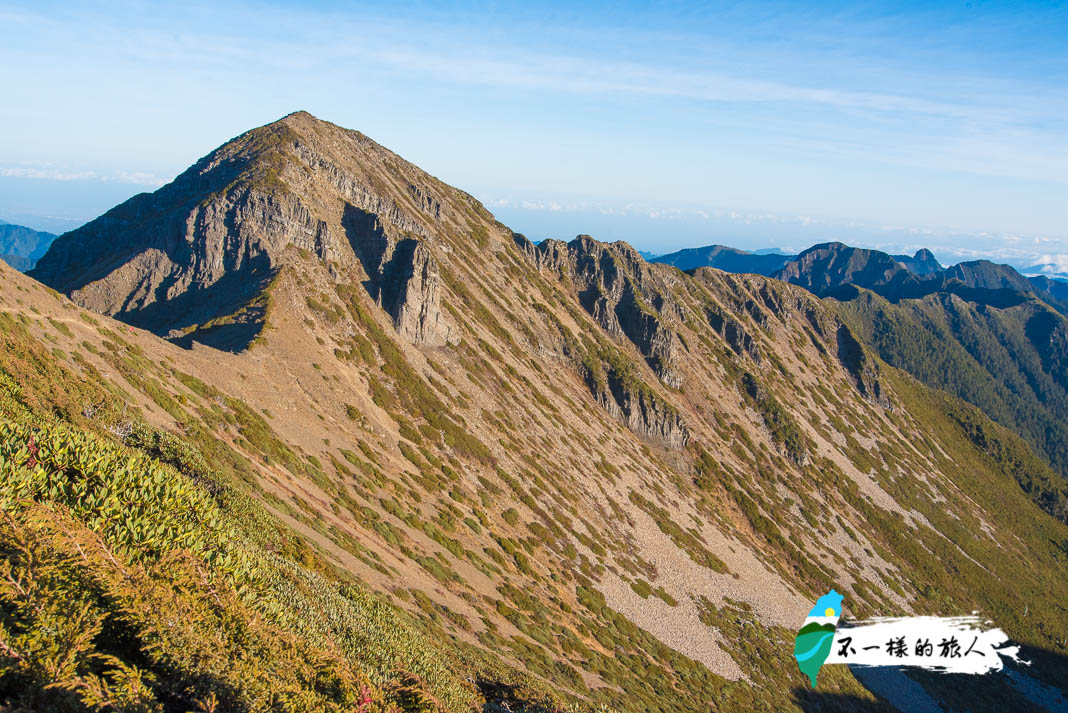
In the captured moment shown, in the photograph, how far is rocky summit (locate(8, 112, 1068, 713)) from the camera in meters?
13.8

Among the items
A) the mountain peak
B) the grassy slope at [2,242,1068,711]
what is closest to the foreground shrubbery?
the grassy slope at [2,242,1068,711]

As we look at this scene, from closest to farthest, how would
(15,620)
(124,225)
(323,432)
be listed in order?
1. (15,620)
2. (323,432)
3. (124,225)

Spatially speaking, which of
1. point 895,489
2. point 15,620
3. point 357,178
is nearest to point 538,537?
point 15,620

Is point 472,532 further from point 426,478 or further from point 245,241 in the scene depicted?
point 245,241

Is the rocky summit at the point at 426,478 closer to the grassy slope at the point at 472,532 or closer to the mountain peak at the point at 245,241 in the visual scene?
the grassy slope at the point at 472,532

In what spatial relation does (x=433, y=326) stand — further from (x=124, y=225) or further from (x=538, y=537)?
(x=124, y=225)

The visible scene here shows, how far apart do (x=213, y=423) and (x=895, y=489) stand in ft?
542

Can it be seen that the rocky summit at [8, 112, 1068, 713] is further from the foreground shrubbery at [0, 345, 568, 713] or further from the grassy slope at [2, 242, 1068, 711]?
the grassy slope at [2, 242, 1068, 711]

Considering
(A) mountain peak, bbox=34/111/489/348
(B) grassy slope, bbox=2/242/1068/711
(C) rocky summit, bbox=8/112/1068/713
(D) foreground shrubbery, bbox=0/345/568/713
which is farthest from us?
(A) mountain peak, bbox=34/111/489/348

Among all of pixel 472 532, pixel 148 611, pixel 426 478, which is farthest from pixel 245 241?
pixel 148 611

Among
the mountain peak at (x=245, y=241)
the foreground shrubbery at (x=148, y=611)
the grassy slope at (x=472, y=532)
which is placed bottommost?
the grassy slope at (x=472, y=532)

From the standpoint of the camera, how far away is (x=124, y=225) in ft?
319

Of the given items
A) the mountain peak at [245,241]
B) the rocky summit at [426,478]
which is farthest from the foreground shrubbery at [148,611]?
the mountain peak at [245,241]

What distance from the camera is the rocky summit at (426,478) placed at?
13844 mm
